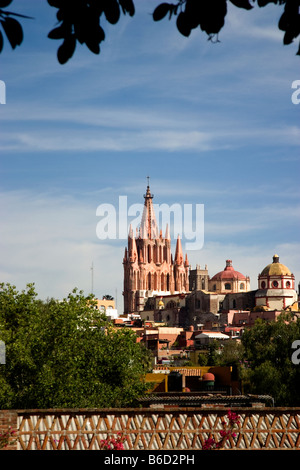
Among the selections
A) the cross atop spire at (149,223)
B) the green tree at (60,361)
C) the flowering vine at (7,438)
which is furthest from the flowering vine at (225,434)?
the cross atop spire at (149,223)

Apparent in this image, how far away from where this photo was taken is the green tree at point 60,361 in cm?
2719

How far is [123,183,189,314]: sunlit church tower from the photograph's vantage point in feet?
505

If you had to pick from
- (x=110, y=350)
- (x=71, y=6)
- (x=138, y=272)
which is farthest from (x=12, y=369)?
(x=138, y=272)

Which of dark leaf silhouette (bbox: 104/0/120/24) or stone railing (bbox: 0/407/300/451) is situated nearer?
dark leaf silhouette (bbox: 104/0/120/24)

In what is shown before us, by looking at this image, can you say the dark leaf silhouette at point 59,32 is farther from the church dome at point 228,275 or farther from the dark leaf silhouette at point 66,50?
the church dome at point 228,275

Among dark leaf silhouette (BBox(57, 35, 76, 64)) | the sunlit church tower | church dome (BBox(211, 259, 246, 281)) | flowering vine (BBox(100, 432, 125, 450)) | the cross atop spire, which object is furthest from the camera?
the cross atop spire

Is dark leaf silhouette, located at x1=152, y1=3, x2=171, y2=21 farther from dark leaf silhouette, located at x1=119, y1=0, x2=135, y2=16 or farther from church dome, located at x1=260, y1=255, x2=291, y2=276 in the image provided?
church dome, located at x1=260, y1=255, x2=291, y2=276

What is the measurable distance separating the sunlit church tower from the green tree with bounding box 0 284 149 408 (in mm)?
Answer: 116901

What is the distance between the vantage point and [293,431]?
555 inches

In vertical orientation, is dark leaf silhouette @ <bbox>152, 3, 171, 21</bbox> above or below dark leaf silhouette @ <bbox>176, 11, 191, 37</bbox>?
above

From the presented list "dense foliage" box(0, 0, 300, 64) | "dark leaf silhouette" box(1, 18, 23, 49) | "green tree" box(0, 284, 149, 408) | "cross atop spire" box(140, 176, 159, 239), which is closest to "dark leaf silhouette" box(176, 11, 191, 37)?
"dense foliage" box(0, 0, 300, 64)

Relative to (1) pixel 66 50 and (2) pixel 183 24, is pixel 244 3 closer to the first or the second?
(2) pixel 183 24
